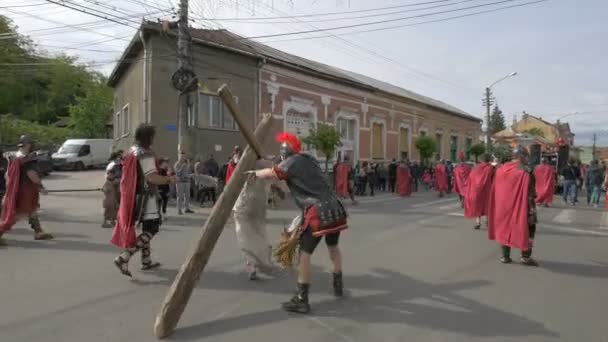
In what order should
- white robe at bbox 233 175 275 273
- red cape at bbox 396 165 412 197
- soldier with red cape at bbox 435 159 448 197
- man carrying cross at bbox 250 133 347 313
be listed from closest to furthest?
man carrying cross at bbox 250 133 347 313, white robe at bbox 233 175 275 273, red cape at bbox 396 165 412 197, soldier with red cape at bbox 435 159 448 197

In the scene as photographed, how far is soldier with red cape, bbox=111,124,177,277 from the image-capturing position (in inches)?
226

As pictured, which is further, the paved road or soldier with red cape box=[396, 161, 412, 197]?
soldier with red cape box=[396, 161, 412, 197]

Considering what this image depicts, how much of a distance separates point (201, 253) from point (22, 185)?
5065 millimetres

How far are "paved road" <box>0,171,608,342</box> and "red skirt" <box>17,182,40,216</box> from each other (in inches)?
22.3

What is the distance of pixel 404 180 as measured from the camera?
21172mm

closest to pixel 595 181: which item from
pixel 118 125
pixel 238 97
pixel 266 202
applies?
pixel 238 97

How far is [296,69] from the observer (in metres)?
23.8

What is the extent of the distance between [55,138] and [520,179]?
4418 cm

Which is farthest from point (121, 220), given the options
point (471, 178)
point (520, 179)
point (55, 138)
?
point (55, 138)

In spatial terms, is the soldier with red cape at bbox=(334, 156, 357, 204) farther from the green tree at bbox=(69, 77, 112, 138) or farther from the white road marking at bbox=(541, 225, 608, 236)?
the green tree at bbox=(69, 77, 112, 138)

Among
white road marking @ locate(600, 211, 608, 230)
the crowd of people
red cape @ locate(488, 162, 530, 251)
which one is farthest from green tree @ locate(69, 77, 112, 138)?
red cape @ locate(488, 162, 530, 251)

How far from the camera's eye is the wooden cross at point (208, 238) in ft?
13.6

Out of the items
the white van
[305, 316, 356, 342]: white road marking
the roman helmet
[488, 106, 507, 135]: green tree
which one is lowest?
[305, 316, 356, 342]: white road marking

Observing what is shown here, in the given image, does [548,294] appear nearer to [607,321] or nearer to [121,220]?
[607,321]
